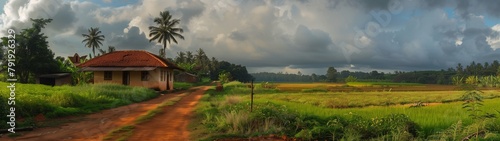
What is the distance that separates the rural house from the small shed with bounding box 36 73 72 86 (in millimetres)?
9289

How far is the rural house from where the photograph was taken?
33.0m

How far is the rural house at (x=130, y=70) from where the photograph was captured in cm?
3303

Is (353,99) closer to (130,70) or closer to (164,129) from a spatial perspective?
(164,129)

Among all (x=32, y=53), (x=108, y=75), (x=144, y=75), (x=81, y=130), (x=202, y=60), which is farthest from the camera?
(x=202, y=60)

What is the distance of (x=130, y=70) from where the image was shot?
32.2 metres

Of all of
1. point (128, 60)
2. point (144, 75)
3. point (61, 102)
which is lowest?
point (61, 102)

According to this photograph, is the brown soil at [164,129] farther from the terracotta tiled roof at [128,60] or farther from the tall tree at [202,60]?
the tall tree at [202,60]

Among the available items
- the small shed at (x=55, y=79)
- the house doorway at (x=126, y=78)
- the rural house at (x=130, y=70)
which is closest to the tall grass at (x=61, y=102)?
the rural house at (x=130, y=70)

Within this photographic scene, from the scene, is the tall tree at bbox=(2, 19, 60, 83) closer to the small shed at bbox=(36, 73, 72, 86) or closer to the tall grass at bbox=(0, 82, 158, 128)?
the small shed at bbox=(36, 73, 72, 86)

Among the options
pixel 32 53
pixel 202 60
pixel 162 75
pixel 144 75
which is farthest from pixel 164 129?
pixel 202 60

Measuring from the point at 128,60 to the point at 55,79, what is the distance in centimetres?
1340

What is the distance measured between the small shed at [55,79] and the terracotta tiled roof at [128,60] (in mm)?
8427

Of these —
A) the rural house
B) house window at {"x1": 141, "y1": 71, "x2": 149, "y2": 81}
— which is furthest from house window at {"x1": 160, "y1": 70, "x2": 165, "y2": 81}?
house window at {"x1": 141, "y1": 71, "x2": 149, "y2": 81}

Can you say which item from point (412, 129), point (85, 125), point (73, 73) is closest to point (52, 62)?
point (73, 73)
